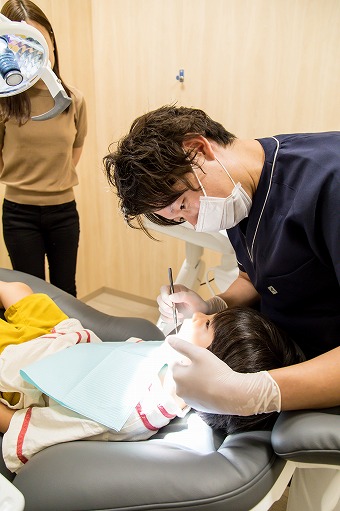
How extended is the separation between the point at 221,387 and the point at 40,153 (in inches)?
55.0

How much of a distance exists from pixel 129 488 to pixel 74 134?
5.25ft

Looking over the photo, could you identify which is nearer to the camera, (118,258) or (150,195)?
(150,195)

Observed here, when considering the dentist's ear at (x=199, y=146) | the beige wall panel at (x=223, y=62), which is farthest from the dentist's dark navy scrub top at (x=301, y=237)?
the beige wall panel at (x=223, y=62)

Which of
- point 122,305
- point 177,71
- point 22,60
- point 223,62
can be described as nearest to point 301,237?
point 22,60

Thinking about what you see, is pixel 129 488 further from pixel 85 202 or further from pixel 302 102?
pixel 85 202

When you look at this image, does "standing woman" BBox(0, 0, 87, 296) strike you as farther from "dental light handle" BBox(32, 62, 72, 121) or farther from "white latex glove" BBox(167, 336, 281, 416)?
"white latex glove" BBox(167, 336, 281, 416)

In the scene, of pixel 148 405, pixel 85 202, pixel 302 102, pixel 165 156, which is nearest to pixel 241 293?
pixel 148 405

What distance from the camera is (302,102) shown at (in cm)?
210

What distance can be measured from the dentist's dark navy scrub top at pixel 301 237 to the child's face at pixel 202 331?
0.18 metres

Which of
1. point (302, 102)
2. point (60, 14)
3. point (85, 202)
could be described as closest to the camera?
point (302, 102)

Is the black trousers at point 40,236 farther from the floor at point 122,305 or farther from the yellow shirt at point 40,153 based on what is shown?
the floor at point 122,305

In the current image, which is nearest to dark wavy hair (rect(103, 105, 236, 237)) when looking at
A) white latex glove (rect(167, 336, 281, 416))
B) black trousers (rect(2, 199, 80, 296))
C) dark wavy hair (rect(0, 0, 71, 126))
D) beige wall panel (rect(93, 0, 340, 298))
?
white latex glove (rect(167, 336, 281, 416))

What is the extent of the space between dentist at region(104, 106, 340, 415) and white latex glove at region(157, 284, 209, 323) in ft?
0.94

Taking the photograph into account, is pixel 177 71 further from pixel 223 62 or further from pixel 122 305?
pixel 122 305
